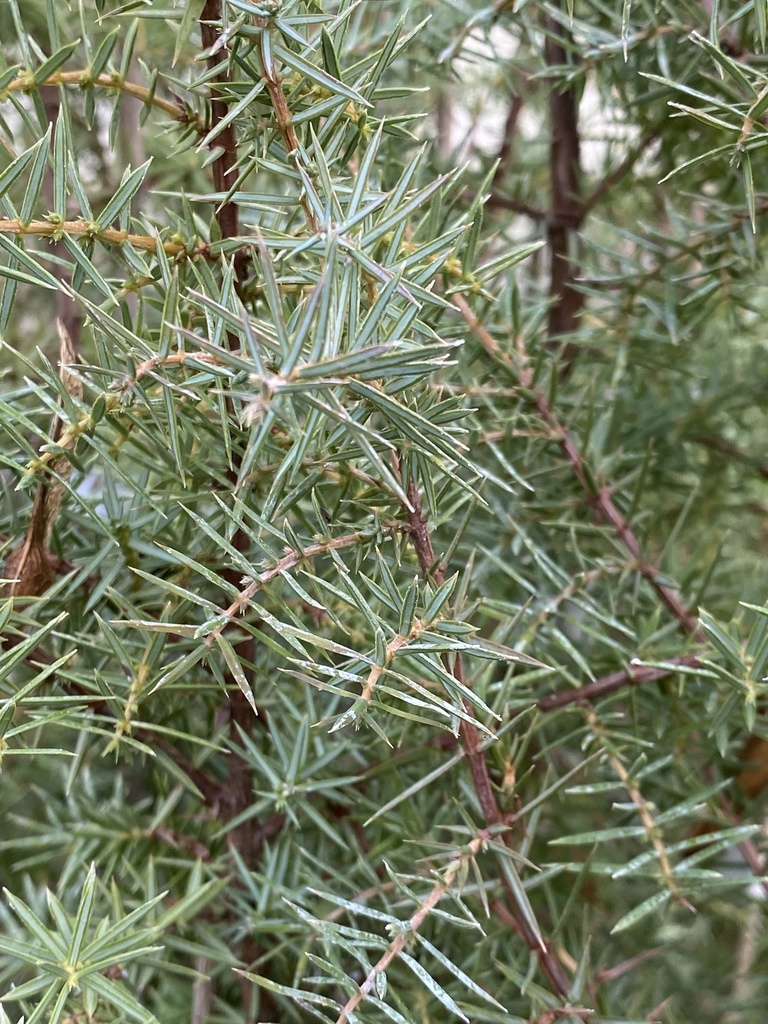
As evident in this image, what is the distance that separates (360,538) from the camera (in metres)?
0.18

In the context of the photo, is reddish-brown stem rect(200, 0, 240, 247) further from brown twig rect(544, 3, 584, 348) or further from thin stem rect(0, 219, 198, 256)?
brown twig rect(544, 3, 584, 348)

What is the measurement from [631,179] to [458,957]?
344 millimetres

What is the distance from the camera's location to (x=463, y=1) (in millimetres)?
333

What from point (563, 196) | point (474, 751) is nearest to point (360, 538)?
point (474, 751)

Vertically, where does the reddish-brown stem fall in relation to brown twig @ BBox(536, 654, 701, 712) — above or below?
above

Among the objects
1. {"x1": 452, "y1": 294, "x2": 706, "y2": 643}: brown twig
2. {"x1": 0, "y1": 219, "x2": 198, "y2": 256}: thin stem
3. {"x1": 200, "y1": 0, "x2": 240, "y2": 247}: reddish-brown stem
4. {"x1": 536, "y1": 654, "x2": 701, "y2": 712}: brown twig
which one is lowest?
{"x1": 536, "y1": 654, "x2": 701, "y2": 712}: brown twig

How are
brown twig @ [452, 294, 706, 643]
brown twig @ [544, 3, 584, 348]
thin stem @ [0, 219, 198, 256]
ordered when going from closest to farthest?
thin stem @ [0, 219, 198, 256] < brown twig @ [452, 294, 706, 643] < brown twig @ [544, 3, 584, 348]

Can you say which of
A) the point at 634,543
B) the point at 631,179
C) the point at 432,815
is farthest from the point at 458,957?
the point at 631,179

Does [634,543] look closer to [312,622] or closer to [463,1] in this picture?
[312,622]

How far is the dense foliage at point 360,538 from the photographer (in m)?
0.16

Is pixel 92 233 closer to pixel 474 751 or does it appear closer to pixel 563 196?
pixel 474 751

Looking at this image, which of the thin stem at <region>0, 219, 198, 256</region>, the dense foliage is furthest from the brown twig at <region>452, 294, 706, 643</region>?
the thin stem at <region>0, 219, 198, 256</region>

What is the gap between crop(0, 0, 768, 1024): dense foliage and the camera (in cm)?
16

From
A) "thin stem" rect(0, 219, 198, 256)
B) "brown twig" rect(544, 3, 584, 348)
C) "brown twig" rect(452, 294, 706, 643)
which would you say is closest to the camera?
"thin stem" rect(0, 219, 198, 256)
